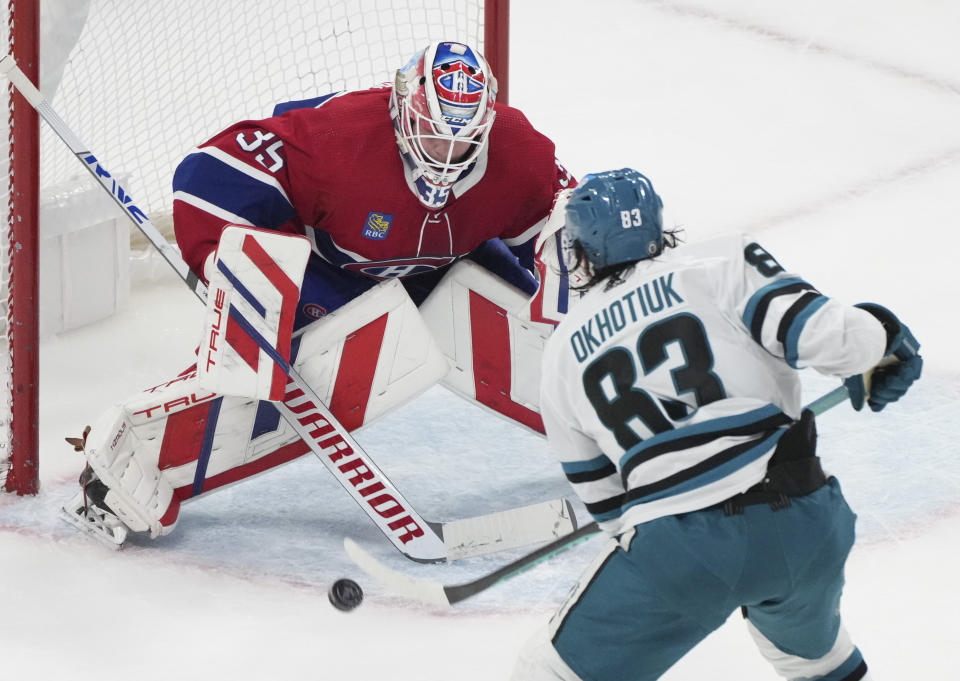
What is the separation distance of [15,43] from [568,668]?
166 centimetres

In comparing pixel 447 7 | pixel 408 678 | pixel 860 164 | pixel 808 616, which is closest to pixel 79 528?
pixel 408 678

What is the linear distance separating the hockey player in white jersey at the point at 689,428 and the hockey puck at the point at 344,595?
1.31 ft

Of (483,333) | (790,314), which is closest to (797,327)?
(790,314)

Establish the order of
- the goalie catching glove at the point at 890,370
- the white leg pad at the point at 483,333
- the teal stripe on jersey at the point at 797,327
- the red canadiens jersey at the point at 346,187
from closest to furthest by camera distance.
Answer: the teal stripe on jersey at the point at 797,327, the goalie catching glove at the point at 890,370, the red canadiens jersey at the point at 346,187, the white leg pad at the point at 483,333

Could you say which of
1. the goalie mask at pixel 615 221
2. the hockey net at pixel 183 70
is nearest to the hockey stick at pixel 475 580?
the goalie mask at pixel 615 221

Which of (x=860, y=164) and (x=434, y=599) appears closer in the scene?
(x=434, y=599)

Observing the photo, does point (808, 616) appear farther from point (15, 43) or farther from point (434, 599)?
point (15, 43)

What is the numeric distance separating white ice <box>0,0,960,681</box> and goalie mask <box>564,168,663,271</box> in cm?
80

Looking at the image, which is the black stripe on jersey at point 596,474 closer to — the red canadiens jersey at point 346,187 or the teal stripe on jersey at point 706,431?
the teal stripe on jersey at point 706,431

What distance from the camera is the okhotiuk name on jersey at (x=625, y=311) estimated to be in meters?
1.60

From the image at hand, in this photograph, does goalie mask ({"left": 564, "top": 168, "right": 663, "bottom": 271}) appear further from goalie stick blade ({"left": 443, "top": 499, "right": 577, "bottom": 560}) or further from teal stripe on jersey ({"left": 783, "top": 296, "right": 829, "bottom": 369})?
goalie stick blade ({"left": 443, "top": 499, "right": 577, "bottom": 560})

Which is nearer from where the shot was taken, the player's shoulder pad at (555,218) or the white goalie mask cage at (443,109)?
the white goalie mask cage at (443,109)

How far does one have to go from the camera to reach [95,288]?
3475mm

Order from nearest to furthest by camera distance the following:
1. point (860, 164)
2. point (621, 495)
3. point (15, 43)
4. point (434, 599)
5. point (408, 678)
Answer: point (621, 495)
point (434, 599)
point (408, 678)
point (15, 43)
point (860, 164)
